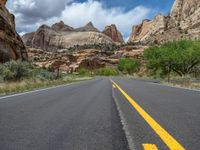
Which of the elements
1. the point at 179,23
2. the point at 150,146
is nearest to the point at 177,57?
the point at 150,146

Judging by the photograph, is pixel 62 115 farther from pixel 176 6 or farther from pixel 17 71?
pixel 176 6

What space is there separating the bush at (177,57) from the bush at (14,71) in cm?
2463

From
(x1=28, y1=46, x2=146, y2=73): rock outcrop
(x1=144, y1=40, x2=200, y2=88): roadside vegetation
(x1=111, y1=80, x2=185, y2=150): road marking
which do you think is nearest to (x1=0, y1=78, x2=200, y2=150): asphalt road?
(x1=111, y1=80, x2=185, y2=150): road marking

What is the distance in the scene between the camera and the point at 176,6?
16938 centimetres

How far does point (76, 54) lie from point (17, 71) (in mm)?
136293

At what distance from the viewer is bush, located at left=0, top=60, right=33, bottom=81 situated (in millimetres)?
27984

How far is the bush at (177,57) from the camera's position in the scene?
46375 mm

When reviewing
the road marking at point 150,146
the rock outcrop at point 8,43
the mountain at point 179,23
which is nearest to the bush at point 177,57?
the rock outcrop at point 8,43

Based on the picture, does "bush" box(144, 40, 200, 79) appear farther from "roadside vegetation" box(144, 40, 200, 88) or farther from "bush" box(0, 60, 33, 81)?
"bush" box(0, 60, 33, 81)

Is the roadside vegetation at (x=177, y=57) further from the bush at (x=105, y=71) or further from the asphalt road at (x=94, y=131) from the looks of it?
the bush at (x=105, y=71)

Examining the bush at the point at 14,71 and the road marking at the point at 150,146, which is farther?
the bush at the point at 14,71

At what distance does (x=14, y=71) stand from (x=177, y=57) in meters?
26.6

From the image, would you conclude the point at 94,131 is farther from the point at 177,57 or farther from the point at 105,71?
the point at 105,71

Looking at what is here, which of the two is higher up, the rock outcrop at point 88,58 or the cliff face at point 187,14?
the cliff face at point 187,14
